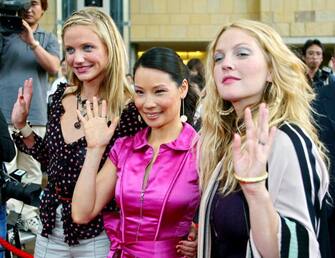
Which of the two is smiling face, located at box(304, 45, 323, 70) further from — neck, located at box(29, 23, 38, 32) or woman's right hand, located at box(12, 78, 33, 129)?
woman's right hand, located at box(12, 78, 33, 129)

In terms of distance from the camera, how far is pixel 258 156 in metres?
1.83

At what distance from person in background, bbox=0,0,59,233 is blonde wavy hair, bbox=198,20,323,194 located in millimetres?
2697

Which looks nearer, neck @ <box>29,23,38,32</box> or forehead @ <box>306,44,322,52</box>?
neck @ <box>29,23,38,32</box>

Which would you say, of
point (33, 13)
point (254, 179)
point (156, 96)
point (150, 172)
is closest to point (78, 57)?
point (156, 96)

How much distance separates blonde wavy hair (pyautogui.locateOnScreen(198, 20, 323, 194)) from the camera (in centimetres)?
209

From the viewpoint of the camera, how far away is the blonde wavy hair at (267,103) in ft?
6.87

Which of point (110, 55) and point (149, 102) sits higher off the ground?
point (110, 55)

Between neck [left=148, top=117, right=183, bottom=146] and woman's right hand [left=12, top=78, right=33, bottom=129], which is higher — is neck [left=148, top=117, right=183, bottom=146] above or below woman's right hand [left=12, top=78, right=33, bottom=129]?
below

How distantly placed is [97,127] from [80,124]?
9.0 inches

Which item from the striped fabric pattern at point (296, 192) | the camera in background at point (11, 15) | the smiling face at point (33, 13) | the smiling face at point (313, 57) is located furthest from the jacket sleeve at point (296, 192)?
the smiling face at point (313, 57)

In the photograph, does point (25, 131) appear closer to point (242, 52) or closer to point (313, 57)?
point (242, 52)

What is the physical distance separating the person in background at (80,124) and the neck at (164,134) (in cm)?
19

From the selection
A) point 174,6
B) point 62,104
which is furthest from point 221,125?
point 174,6

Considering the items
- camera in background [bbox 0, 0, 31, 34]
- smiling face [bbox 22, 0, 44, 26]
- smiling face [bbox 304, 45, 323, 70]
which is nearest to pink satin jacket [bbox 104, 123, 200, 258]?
camera in background [bbox 0, 0, 31, 34]
